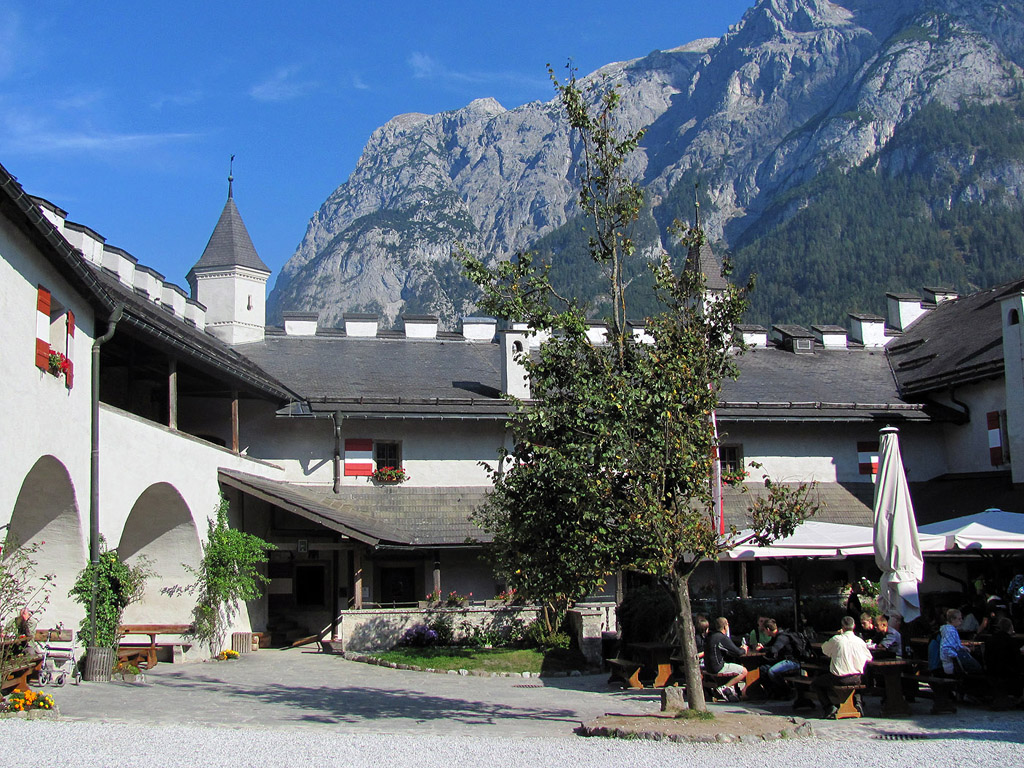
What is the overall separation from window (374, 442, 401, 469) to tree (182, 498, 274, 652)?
468 centimetres

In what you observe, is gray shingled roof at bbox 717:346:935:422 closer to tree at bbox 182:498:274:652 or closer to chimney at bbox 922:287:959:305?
chimney at bbox 922:287:959:305

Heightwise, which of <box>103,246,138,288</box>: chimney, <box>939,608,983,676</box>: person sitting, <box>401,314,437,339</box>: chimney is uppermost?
<box>103,246,138,288</box>: chimney

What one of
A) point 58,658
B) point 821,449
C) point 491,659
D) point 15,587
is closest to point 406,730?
point 15,587

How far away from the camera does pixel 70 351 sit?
1474cm

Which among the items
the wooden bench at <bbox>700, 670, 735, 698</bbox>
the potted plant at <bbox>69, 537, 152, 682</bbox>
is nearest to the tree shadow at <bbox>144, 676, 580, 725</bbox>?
the potted plant at <bbox>69, 537, 152, 682</bbox>

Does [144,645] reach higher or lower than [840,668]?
lower

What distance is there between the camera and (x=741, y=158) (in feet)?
586

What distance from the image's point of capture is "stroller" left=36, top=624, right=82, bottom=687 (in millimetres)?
14297

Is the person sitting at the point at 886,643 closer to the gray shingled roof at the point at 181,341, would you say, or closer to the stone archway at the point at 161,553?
the gray shingled roof at the point at 181,341

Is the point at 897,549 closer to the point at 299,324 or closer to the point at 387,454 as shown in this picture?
the point at 387,454

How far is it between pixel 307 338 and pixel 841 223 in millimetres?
94991

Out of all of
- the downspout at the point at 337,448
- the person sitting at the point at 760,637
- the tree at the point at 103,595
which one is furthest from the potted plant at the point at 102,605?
the person sitting at the point at 760,637

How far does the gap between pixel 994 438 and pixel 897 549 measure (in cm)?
1324

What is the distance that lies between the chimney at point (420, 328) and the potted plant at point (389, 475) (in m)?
6.11
